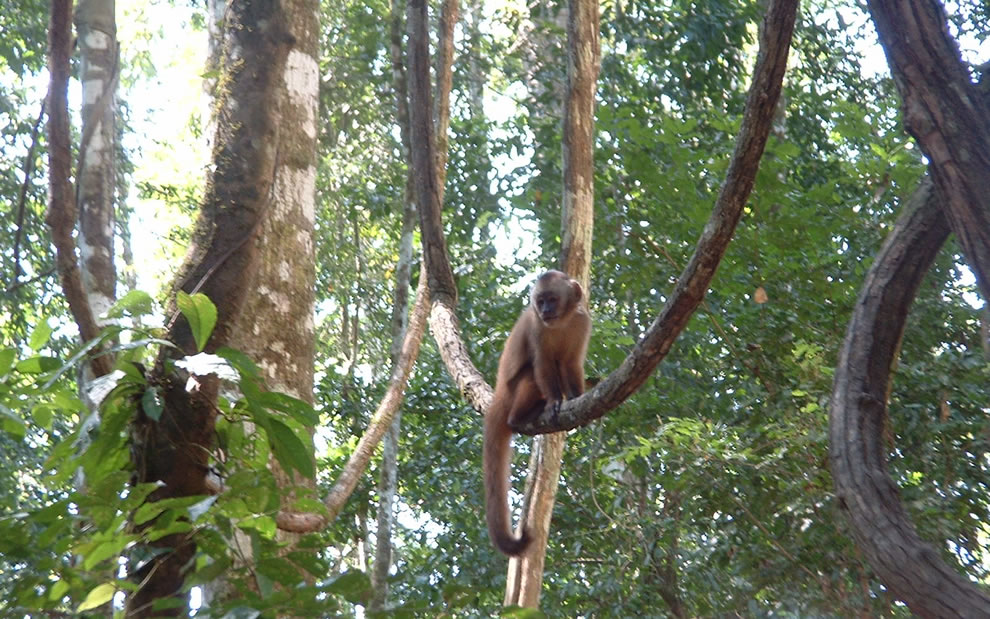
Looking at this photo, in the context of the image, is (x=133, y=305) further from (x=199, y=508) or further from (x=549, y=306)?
(x=549, y=306)

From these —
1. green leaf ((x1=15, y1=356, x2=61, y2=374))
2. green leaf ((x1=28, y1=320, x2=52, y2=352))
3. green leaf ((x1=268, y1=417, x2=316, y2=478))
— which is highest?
green leaf ((x1=28, y1=320, x2=52, y2=352))

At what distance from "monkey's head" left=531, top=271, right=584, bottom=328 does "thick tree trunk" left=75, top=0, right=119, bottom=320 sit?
8.26 ft

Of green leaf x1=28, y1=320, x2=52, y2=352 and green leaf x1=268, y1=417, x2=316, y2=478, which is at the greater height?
green leaf x1=28, y1=320, x2=52, y2=352

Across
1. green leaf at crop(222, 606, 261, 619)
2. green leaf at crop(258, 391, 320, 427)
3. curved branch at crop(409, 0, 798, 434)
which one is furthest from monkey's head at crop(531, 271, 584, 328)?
green leaf at crop(222, 606, 261, 619)

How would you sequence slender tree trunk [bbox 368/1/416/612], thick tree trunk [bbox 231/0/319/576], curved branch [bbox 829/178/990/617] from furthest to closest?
slender tree trunk [bbox 368/1/416/612] < thick tree trunk [bbox 231/0/319/576] < curved branch [bbox 829/178/990/617]

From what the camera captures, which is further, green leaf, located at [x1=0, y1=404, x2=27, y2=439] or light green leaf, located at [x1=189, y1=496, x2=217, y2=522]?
green leaf, located at [x1=0, y1=404, x2=27, y2=439]

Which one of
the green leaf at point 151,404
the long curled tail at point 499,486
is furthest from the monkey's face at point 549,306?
→ the green leaf at point 151,404

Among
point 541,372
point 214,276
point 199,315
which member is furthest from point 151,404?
point 541,372

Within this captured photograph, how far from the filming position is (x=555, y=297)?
5320 millimetres

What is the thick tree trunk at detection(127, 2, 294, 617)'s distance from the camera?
83.4 inches

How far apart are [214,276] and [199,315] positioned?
0.27 metres

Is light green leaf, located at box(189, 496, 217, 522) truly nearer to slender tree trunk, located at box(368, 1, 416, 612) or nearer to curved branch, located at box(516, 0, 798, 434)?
curved branch, located at box(516, 0, 798, 434)

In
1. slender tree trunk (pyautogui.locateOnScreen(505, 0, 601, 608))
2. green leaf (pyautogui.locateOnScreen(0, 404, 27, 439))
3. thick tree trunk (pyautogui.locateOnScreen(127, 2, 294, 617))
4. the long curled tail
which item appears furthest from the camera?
slender tree trunk (pyautogui.locateOnScreen(505, 0, 601, 608))

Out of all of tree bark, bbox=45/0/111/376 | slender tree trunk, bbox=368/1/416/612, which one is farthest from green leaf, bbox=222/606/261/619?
slender tree trunk, bbox=368/1/416/612
